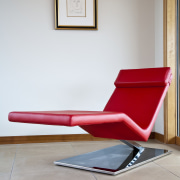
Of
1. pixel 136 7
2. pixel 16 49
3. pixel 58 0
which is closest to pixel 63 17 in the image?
pixel 58 0

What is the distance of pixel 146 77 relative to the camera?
110 inches

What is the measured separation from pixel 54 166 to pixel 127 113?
0.77 m

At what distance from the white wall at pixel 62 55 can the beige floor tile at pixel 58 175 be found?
4.23 feet

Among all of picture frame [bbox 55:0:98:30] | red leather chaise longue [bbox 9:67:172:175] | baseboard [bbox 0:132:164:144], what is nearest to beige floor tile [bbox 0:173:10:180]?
red leather chaise longue [bbox 9:67:172:175]

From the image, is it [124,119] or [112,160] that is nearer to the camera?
[124,119]

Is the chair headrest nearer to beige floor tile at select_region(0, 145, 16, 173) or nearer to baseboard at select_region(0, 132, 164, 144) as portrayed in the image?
baseboard at select_region(0, 132, 164, 144)

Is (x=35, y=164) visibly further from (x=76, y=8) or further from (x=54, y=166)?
(x=76, y=8)

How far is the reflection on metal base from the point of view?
7.43ft

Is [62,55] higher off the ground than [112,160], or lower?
higher

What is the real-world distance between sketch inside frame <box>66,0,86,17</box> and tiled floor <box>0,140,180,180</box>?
1.42 meters

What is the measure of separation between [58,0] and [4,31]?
2.21ft

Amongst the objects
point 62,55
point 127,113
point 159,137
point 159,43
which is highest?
point 159,43

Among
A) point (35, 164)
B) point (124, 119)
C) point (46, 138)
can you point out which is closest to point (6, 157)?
point (35, 164)

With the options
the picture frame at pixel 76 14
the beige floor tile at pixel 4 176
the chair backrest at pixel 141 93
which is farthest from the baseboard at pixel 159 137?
the beige floor tile at pixel 4 176
